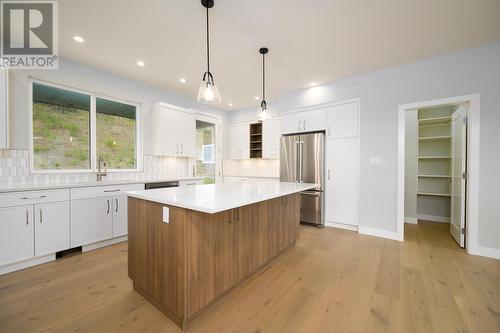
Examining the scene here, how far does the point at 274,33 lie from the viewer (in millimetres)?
2463

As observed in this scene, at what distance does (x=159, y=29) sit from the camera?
240 centimetres

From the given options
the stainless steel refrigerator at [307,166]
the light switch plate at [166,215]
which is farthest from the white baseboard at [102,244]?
the stainless steel refrigerator at [307,166]

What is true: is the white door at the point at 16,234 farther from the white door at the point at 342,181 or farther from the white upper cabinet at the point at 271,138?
the white door at the point at 342,181

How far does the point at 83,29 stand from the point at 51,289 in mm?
2890

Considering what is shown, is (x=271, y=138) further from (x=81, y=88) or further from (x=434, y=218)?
(x=434, y=218)

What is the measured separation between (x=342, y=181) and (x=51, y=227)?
454 cm

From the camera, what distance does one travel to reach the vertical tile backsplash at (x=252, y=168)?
211 inches

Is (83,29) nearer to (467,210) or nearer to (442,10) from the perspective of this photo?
(442,10)

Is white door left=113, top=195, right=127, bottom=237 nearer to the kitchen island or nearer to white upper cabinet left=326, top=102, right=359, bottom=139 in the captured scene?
the kitchen island

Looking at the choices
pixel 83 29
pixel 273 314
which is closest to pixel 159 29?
pixel 83 29

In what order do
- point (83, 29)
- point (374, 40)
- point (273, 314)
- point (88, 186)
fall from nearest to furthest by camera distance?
point (273, 314) → point (83, 29) → point (374, 40) → point (88, 186)

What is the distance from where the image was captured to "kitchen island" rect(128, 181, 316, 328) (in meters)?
1.49

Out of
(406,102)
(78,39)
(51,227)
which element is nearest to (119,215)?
(51,227)

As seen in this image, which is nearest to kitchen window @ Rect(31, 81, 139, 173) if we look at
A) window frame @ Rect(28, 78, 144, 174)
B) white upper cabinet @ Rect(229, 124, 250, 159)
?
window frame @ Rect(28, 78, 144, 174)
